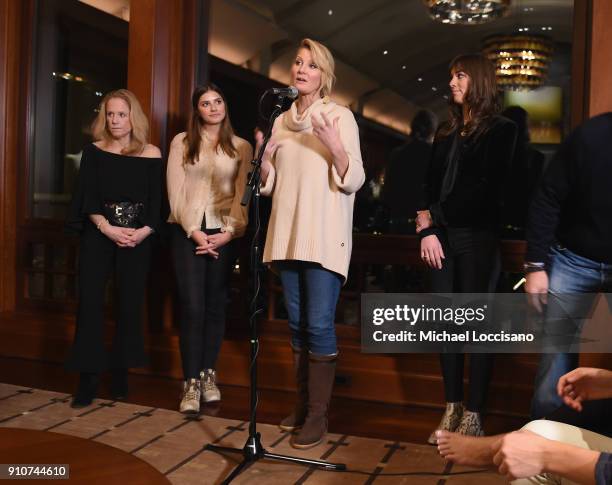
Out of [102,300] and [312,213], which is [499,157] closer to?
[312,213]

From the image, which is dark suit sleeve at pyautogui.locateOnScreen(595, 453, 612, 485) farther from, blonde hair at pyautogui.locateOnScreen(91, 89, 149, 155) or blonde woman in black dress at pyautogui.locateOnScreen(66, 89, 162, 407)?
blonde hair at pyautogui.locateOnScreen(91, 89, 149, 155)

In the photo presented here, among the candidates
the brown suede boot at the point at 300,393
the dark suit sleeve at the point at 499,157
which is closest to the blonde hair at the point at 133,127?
the brown suede boot at the point at 300,393

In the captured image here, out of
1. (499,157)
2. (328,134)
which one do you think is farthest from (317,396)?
(499,157)

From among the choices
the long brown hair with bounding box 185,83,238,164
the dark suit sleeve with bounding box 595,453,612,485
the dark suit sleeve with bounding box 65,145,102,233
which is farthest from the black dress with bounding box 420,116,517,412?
the dark suit sleeve with bounding box 595,453,612,485

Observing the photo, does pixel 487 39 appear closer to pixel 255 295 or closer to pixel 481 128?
pixel 481 128

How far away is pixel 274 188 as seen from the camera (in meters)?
3.22

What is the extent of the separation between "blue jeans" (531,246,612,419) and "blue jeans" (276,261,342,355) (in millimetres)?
844

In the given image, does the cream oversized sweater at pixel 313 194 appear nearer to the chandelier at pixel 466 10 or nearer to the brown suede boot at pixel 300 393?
the brown suede boot at pixel 300 393

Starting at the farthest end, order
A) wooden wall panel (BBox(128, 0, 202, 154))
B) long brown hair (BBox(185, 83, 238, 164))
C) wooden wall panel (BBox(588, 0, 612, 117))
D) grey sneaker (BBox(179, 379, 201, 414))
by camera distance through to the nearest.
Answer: wooden wall panel (BBox(128, 0, 202, 154)) → long brown hair (BBox(185, 83, 238, 164)) → grey sneaker (BBox(179, 379, 201, 414)) → wooden wall panel (BBox(588, 0, 612, 117))

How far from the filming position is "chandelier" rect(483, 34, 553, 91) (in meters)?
3.64

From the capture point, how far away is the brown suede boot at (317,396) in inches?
123

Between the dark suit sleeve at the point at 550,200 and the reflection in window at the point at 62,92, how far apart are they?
9.03 feet

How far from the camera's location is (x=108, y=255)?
3715mm

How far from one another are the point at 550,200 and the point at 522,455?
1.31m
